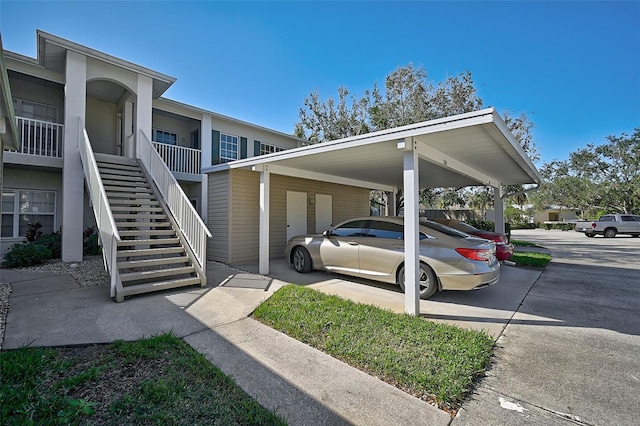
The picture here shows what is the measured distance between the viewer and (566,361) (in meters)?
3.00

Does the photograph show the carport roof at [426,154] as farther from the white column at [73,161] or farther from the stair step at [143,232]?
the white column at [73,161]

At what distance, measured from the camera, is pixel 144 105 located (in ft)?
27.5

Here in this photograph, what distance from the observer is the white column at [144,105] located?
8281mm

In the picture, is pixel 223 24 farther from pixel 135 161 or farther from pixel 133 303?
pixel 133 303

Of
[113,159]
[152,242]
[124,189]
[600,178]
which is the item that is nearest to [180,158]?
[113,159]

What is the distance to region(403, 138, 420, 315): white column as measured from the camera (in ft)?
13.5

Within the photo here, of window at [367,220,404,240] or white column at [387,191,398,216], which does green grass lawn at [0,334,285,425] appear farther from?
white column at [387,191,398,216]

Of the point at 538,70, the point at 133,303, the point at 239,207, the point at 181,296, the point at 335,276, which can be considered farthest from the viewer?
the point at 538,70

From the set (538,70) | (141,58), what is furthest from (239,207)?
(538,70)

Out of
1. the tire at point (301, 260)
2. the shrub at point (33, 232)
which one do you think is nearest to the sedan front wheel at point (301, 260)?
the tire at point (301, 260)

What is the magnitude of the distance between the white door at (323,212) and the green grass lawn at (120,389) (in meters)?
7.42

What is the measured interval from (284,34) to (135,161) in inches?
221

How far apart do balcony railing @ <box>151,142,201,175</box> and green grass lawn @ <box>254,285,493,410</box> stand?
7.24 metres

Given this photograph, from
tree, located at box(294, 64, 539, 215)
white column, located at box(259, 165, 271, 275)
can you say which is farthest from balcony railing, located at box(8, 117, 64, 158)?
tree, located at box(294, 64, 539, 215)
